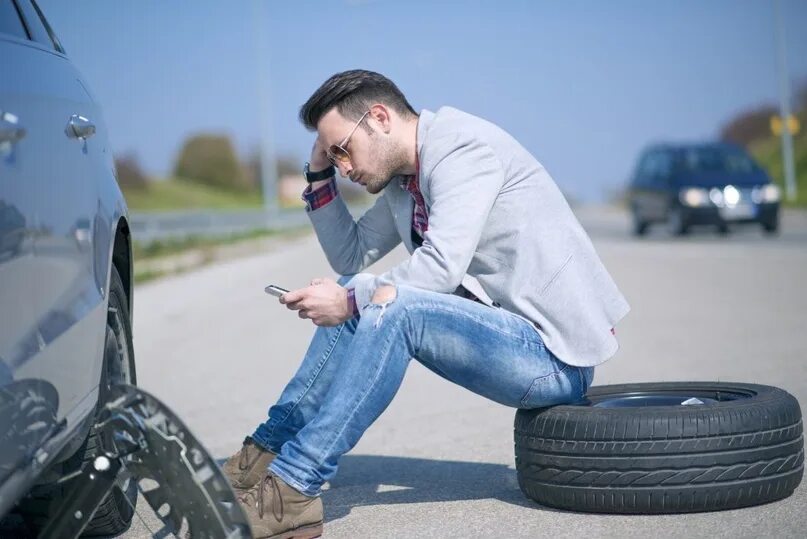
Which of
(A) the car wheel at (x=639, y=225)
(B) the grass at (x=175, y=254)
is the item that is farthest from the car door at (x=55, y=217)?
(A) the car wheel at (x=639, y=225)

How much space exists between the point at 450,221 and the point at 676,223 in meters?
19.3

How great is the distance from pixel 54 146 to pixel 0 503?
3.22ft

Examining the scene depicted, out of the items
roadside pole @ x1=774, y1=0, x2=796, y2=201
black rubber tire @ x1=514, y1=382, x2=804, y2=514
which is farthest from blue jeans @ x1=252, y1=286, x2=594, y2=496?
roadside pole @ x1=774, y1=0, x2=796, y2=201

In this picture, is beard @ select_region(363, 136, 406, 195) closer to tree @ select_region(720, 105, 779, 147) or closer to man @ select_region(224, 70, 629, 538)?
man @ select_region(224, 70, 629, 538)

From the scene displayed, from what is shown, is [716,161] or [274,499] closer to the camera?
[274,499]

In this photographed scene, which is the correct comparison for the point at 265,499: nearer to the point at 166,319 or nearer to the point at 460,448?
the point at 460,448

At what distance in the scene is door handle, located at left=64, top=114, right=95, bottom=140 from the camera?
3.37 meters

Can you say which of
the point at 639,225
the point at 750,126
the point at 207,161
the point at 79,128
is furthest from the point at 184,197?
the point at 79,128

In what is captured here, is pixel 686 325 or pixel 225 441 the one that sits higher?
pixel 225 441

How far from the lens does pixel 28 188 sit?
2.81 meters

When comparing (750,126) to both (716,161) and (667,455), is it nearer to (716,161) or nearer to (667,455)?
(716,161)

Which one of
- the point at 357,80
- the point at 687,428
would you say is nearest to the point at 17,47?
the point at 357,80

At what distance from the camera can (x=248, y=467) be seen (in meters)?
4.26

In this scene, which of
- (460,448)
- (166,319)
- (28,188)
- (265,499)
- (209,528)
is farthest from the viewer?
(166,319)
